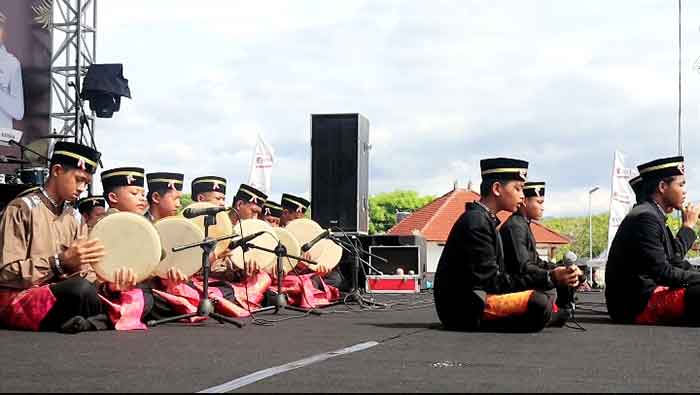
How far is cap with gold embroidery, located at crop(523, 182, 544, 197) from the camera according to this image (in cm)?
820

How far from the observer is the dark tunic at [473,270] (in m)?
6.11

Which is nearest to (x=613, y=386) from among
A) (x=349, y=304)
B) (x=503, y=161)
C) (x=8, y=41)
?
(x=503, y=161)

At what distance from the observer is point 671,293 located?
22.7 feet

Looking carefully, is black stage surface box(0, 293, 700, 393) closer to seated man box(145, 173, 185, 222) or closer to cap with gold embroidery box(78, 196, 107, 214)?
seated man box(145, 173, 185, 222)

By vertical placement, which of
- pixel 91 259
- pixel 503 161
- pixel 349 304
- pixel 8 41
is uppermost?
pixel 8 41

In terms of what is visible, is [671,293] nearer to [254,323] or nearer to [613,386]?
[254,323]

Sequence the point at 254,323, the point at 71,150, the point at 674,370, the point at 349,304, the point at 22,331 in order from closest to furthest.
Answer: the point at 674,370, the point at 22,331, the point at 71,150, the point at 254,323, the point at 349,304

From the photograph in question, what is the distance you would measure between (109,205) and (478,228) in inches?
106

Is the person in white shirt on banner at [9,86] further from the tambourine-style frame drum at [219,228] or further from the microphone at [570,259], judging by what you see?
the microphone at [570,259]

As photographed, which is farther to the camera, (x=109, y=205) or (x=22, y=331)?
(x=109, y=205)

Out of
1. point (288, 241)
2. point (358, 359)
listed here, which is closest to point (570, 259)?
point (358, 359)

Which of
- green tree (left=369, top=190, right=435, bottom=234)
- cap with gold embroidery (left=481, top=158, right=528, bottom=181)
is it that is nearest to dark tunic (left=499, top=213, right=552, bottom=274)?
cap with gold embroidery (left=481, top=158, right=528, bottom=181)

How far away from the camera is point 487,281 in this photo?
614 cm

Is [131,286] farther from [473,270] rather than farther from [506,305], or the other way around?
[506,305]
